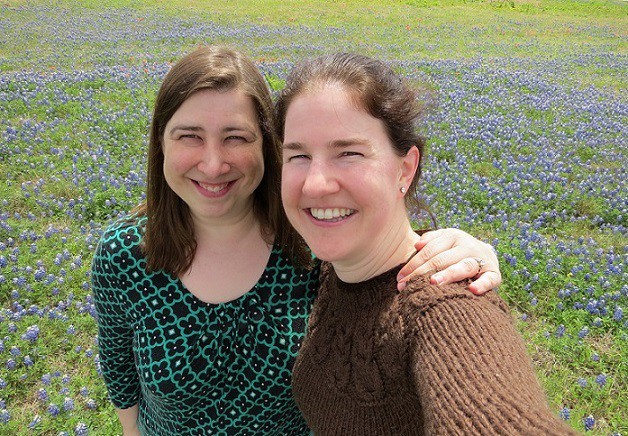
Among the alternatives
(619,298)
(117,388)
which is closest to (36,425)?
(117,388)

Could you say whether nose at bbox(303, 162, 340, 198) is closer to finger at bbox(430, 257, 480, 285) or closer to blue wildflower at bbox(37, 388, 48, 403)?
finger at bbox(430, 257, 480, 285)

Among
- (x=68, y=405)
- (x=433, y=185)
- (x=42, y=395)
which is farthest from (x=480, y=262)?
(x=433, y=185)

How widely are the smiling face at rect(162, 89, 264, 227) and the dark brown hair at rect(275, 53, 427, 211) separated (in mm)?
282

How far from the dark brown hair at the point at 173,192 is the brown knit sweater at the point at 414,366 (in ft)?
1.19

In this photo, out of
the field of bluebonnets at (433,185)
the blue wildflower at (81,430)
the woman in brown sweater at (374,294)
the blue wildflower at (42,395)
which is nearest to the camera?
the woman in brown sweater at (374,294)

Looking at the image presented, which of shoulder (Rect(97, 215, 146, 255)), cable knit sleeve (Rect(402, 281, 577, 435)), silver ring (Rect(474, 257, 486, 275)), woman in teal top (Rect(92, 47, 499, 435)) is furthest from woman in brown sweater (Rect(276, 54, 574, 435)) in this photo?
shoulder (Rect(97, 215, 146, 255))

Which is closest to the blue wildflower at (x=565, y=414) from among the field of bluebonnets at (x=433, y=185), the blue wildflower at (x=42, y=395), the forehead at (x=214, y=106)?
the field of bluebonnets at (x=433, y=185)

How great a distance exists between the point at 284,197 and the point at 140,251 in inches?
31.0

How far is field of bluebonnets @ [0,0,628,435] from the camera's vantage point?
12.2 feet

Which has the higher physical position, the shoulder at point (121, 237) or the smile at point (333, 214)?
the smile at point (333, 214)

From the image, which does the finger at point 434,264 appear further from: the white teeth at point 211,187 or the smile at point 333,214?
the white teeth at point 211,187

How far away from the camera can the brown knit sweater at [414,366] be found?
3.59 feet

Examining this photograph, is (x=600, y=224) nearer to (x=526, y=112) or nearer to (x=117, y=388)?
(x=526, y=112)

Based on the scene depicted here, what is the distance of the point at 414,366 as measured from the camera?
130 cm
